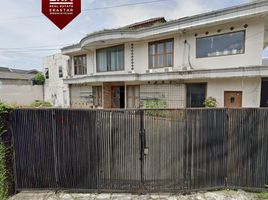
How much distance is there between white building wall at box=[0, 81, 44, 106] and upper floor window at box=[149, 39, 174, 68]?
19.7m

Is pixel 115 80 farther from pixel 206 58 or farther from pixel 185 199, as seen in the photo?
pixel 185 199

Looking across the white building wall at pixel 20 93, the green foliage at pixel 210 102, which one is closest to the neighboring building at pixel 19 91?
the white building wall at pixel 20 93

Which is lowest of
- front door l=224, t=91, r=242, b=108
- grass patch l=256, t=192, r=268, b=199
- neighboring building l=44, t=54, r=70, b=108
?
grass patch l=256, t=192, r=268, b=199

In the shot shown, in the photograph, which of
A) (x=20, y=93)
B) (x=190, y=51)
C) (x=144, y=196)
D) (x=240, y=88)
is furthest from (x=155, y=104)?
(x=20, y=93)

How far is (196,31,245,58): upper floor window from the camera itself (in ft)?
28.8

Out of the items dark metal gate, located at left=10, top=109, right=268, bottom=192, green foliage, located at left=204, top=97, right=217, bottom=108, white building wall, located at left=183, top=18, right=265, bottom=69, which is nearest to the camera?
dark metal gate, located at left=10, top=109, right=268, bottom=192

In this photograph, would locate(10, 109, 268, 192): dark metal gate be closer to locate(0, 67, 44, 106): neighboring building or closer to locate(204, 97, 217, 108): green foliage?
locate(204, 97, 217, 108): green foliage

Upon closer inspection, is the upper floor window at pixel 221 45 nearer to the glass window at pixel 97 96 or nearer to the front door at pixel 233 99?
the front door at pixel 233 99

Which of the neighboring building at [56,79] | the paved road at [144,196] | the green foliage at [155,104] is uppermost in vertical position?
the neighboring building at [56,79]

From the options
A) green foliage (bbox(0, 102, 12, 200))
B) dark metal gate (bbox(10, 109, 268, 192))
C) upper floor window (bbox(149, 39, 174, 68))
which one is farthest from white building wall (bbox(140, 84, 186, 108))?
green foliage (bbox(0, 102, 12, 200))

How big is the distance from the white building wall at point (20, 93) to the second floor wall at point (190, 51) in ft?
46.8

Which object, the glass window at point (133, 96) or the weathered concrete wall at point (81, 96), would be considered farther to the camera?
the weathered concrete wall at point (81, 96)

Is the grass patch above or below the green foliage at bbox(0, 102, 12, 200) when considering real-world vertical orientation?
below

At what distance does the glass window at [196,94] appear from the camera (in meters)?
10.2
